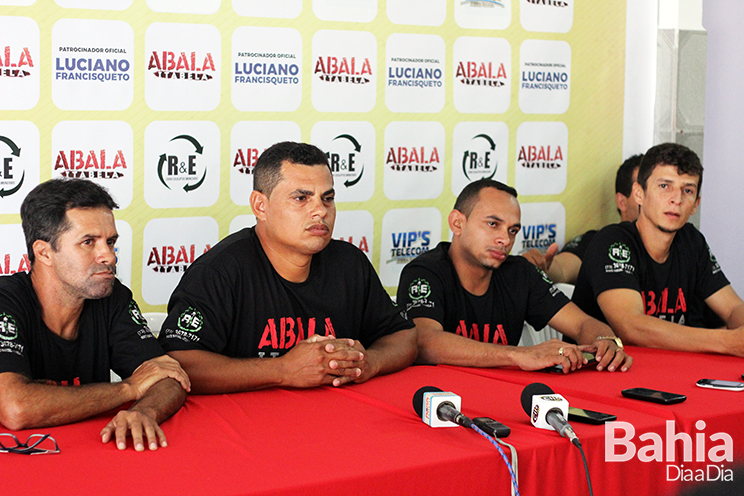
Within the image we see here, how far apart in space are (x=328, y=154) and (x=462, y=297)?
3.25 feet

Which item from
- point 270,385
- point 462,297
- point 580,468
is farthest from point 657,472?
point 462,297

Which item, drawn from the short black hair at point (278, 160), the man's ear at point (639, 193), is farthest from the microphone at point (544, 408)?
the man's ear at point (639, 193)

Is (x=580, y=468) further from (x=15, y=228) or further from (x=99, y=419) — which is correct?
(x=15, y=228)

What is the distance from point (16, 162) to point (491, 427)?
2127mm

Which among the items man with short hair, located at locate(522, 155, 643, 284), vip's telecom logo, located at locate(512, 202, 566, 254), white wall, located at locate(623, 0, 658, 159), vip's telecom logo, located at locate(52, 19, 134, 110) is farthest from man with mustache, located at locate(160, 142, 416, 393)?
white wall, located at locate(623, 0, 658, 159)

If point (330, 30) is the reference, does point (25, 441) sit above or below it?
below

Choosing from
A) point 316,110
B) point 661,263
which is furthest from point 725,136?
point 316,110

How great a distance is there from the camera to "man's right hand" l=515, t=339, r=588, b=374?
7.23 ft

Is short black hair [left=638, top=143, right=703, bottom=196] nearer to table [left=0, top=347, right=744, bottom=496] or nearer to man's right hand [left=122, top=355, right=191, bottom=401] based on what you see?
table [left=0, top=347, right=744, bottom=496]

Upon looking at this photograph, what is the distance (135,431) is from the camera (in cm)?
150

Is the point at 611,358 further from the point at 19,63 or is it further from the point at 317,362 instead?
the point at 19,63

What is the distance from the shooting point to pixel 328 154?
3354 mm

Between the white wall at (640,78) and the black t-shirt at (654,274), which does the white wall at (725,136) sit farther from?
the black t-shirt at (654,274)

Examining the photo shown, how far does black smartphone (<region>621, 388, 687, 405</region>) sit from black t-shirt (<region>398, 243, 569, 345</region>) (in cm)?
81
